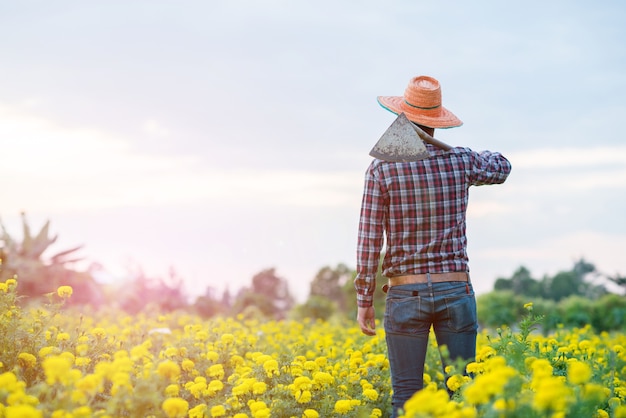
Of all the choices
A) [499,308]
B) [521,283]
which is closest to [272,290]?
[499,308]

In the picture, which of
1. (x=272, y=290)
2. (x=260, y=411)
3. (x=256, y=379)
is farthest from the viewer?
(x=272, y=290)

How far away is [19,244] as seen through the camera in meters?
11.8

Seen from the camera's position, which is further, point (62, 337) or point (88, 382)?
point (62, 337)

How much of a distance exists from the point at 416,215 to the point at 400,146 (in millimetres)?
418

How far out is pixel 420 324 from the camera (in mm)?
3805

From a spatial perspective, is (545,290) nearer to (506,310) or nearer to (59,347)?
(506,310)

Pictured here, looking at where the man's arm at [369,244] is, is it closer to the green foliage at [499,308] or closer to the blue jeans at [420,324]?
the blue jeans at [420,324]

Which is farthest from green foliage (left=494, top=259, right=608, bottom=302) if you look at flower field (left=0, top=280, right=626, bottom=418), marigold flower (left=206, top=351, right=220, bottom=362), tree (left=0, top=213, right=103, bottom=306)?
marigold flower (left=206, top=351, right=220, bottom=362)

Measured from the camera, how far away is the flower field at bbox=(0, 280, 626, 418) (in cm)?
254

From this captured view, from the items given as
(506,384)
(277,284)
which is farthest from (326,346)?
(277,284)

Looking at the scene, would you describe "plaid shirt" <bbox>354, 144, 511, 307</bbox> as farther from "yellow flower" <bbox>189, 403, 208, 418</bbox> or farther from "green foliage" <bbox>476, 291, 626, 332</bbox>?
"green foliage" <bbox>476, 291, 626, 332</bbox>

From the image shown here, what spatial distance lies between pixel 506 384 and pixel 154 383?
1635 mm

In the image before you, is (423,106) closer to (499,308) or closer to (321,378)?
(321,378)

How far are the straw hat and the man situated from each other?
24 centimetres
